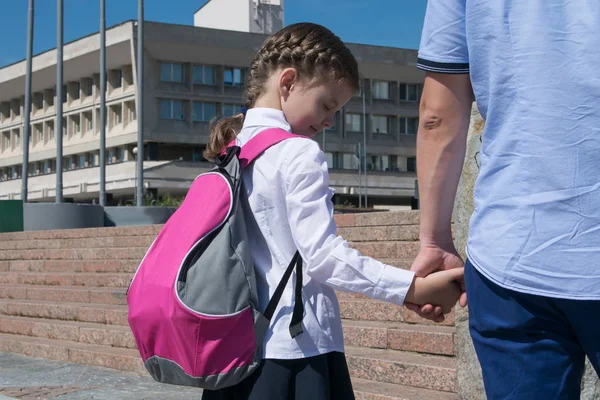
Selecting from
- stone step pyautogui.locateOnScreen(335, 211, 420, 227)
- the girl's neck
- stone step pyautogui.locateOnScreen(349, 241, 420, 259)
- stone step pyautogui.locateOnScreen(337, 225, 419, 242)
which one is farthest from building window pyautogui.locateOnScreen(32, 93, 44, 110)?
the girl's neck

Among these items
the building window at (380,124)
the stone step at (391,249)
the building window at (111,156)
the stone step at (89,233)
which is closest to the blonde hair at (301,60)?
the stone step at (391,249)

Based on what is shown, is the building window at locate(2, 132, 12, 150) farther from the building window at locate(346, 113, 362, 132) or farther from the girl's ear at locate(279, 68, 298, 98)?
the girl's ear at locate(279, 68, 298, 98)

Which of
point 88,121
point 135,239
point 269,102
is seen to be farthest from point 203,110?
point 269,102

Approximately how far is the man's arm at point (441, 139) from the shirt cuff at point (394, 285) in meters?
0.28

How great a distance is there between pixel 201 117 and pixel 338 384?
209 ft

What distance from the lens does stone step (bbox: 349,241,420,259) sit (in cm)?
806

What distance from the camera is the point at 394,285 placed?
86.1 inches

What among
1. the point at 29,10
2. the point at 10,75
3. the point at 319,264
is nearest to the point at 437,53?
the point at 319,264

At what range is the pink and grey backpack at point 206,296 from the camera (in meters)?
2.14

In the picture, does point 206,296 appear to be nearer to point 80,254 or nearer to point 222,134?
point 222,134

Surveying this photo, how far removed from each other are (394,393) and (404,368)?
1.04ft

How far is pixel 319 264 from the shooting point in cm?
217

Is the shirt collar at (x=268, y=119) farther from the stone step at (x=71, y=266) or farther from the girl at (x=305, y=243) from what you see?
the stone step at (x=71, y=266)

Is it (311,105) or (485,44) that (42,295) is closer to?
(311,105)
